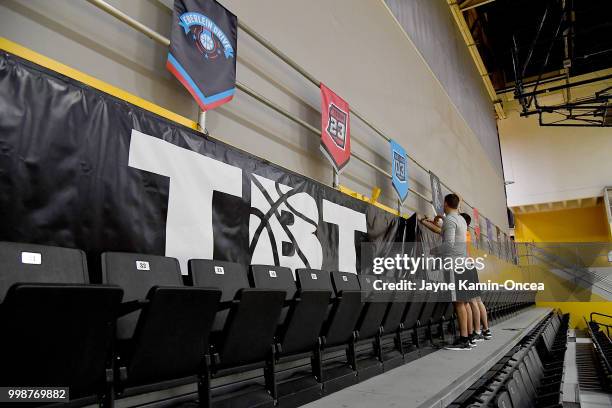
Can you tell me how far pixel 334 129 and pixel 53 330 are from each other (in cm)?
238

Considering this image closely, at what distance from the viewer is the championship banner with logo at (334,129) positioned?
2.85 metres

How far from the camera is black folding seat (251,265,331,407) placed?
1.58 m

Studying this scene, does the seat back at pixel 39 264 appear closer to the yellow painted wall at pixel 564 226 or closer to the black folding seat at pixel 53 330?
the black folding seat at pixel 53 330

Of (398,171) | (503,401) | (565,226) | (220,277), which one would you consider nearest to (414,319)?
(503,401)

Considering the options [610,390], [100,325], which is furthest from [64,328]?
[610,390]

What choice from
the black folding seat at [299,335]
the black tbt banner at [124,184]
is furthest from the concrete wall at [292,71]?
the black folding seat at [299,335]

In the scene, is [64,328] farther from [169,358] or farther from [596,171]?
[596,171]

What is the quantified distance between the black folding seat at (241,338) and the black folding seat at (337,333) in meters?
0.34

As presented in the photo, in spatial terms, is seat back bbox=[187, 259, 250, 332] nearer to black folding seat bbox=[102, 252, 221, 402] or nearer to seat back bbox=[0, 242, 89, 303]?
black folding seat bbox=[102, 252, 221, 402]

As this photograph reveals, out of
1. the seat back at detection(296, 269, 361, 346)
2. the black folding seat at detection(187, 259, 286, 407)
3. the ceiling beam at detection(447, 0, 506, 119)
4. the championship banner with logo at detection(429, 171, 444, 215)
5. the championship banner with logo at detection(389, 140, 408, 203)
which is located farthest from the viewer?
the ceiling beam at detection(447, 0, 506, 119)

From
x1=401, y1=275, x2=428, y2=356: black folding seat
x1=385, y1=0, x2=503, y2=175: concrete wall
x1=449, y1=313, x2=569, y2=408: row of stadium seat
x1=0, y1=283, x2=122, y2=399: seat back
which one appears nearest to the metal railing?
x1=401, y1=275, x2=428, y2=356: black folding seat

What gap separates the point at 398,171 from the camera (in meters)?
4.11

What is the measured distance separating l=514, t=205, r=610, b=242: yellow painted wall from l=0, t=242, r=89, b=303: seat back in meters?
15.4

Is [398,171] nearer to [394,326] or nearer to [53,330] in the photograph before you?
[394,326]
